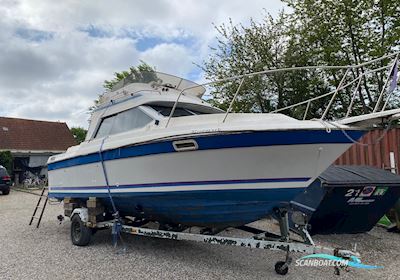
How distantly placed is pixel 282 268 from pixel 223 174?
59.0 inches

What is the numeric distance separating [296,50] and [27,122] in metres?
22.2

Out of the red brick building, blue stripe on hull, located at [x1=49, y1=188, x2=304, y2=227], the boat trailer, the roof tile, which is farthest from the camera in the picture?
the roof tile

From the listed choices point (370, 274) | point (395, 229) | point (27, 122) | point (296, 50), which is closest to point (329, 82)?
point (296, 50)

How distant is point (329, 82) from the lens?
14.8 m

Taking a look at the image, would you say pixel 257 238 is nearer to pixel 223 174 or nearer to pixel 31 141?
pixel 223 174

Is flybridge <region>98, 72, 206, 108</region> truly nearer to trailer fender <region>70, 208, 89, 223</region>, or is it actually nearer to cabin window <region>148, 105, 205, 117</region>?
cabin window <region>148, 105, 205, 117</region>

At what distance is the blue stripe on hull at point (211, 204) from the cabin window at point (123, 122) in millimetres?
1097

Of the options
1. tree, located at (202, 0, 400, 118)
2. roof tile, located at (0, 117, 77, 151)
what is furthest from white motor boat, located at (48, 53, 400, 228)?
roof tile, located at (0, 117, 77, 151)

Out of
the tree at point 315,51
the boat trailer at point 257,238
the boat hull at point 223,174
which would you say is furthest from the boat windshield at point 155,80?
the tree at point 315,51

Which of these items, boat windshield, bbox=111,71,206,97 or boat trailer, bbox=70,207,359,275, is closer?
boat trailer, bbox=70,207,359,275

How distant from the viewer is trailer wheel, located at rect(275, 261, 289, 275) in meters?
4.56

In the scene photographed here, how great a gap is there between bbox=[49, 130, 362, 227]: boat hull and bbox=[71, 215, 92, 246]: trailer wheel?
1.19m

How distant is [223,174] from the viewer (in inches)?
166

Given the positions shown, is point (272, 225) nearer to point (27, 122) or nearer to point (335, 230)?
point (335, 230)
